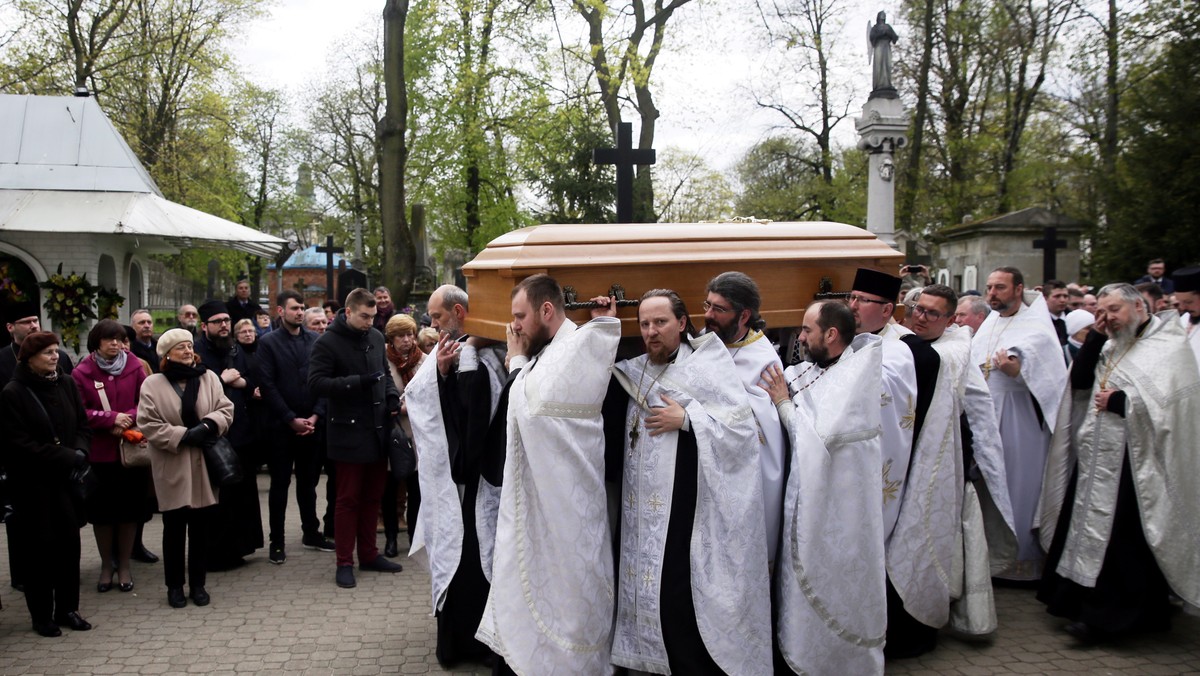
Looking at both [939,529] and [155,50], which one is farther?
[155,50]

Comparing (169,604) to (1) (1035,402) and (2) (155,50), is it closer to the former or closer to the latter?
(1) (1035,402)

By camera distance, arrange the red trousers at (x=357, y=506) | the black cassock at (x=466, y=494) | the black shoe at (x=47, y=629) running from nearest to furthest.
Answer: the black cassock at (x=466, y=494), the black shoe at (x=47, y=629), the red trousers at (x=357, y=506)

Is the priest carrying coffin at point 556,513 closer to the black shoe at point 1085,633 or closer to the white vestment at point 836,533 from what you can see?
the white vestment at point 836,533

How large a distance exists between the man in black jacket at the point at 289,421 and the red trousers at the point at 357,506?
74 centimetres

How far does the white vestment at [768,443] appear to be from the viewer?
13.6ft

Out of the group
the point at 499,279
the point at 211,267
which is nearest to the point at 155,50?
the point at 211,267

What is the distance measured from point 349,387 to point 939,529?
3.48 metres

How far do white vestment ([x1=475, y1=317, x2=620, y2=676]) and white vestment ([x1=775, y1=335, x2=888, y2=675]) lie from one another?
84 cm

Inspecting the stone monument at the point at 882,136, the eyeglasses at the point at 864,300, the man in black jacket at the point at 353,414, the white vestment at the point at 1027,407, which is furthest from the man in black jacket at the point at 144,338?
the stone monument at the point at 882,136

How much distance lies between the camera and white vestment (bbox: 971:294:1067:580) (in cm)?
582

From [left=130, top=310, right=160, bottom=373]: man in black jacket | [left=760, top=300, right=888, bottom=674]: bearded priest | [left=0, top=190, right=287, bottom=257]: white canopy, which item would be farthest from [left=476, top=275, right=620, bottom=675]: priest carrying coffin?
[left=0, top=190, right=287, bottom=257]: white canopy

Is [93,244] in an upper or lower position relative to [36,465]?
upper

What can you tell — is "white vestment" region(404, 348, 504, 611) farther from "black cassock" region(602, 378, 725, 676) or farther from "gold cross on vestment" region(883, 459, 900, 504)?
"gold cross on vestment" region(883, 459, 900, 504)

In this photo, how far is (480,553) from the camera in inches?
175
